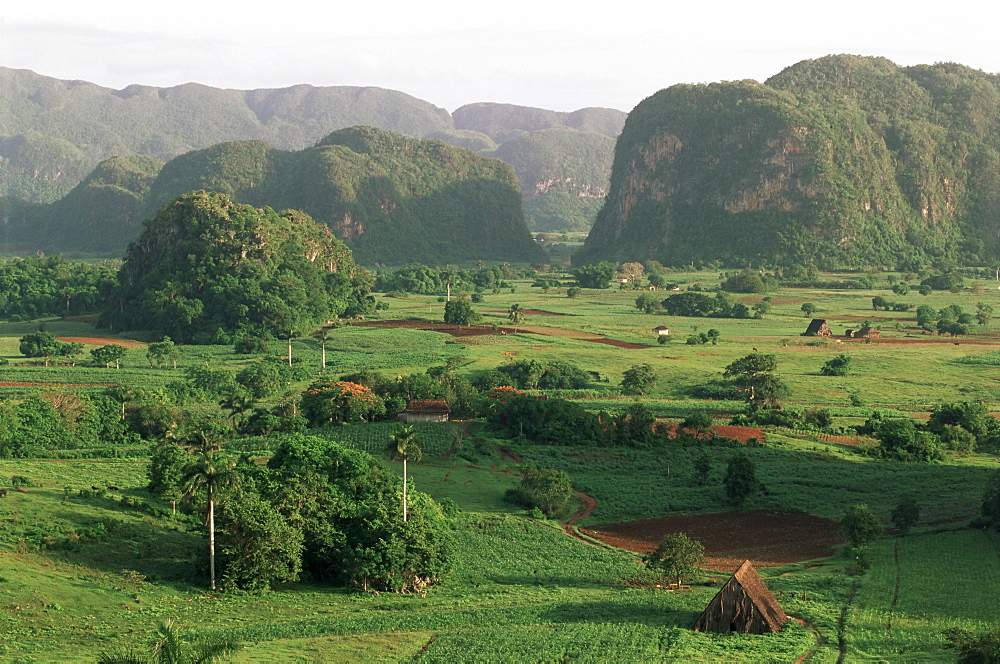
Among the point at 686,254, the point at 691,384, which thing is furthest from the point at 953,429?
the point at 686,254

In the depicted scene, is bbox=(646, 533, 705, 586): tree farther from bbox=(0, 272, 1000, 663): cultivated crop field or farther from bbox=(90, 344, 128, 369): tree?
bbox=(90, 344, 128, 369): tree

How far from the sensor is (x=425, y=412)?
212ft

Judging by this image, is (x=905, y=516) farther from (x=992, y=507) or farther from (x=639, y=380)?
(x=639, y=380)

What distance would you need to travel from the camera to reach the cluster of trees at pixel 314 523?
123 feet

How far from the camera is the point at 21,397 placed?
206ft

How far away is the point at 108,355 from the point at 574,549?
4881 centimetres

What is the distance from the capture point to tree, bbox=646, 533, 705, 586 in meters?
39.6

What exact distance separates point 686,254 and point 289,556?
16541 cm

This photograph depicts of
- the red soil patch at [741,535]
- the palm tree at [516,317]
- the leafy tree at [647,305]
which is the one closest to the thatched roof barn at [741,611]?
the red soil patch at [741,535]

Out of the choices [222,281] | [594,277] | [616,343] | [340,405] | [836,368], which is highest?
[222,281]

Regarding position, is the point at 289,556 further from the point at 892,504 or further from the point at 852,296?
the point at 852,296

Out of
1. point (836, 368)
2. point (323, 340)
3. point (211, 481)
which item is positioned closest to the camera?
point (211, 481)

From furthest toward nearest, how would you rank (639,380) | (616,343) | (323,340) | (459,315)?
(459,315) → (616,343) → (323,340) → (639,380)

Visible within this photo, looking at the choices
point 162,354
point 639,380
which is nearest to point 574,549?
point 639,380
